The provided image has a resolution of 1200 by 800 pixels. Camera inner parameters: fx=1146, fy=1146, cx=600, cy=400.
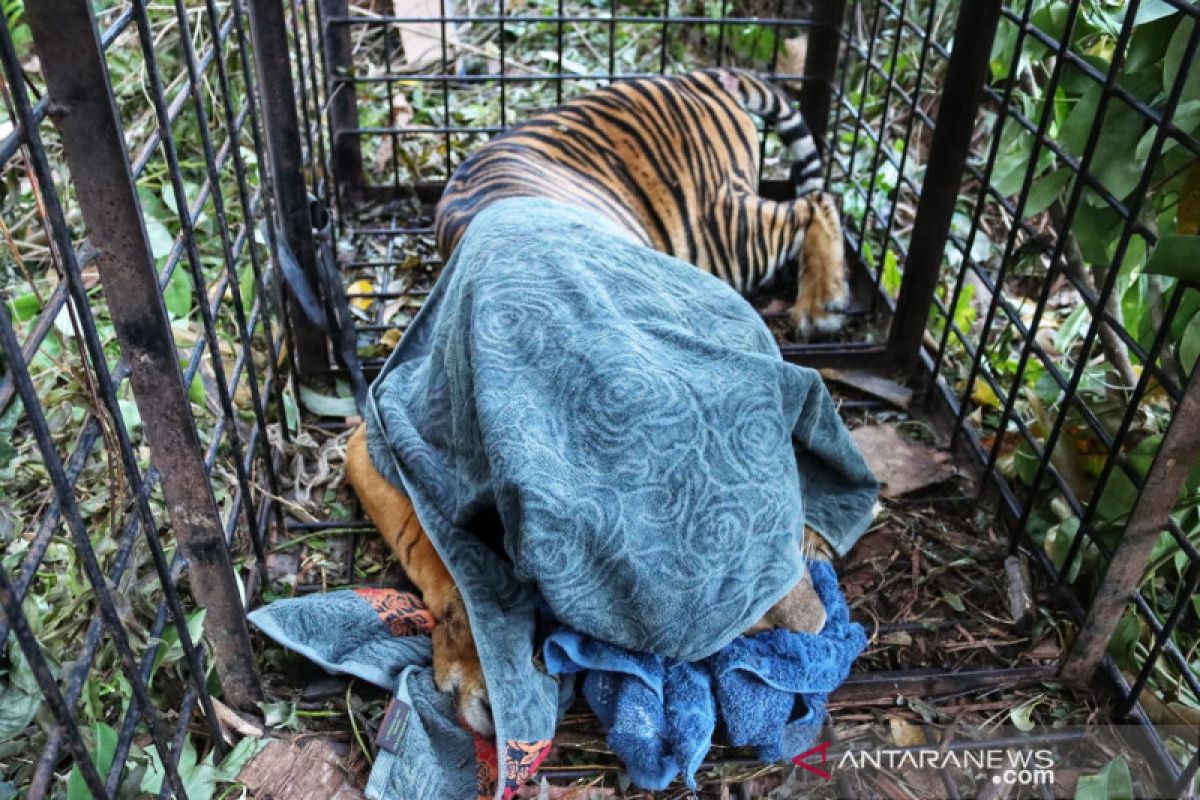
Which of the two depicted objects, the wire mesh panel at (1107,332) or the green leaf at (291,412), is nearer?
the wire mesh panel at (1107,332)

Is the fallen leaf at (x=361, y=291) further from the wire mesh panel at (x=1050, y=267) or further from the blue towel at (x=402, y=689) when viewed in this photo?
the blue towel at (x=402, y=689)

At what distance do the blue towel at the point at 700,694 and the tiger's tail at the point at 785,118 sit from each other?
5.88 ft

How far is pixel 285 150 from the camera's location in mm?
2432

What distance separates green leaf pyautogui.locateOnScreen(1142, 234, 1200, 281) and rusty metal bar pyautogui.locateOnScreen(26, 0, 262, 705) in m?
1.45

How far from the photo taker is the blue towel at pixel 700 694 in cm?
184

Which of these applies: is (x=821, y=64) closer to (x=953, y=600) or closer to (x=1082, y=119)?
(x=1082, y=119)

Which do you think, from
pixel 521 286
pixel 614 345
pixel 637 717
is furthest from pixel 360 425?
pixel 637 717

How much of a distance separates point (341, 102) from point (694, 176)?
3.53 feet

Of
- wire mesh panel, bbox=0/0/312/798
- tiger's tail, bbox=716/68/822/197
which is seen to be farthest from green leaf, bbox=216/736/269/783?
tiger's tail, bbox=716/68/822/197

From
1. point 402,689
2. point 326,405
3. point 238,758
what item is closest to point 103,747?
point 238,758

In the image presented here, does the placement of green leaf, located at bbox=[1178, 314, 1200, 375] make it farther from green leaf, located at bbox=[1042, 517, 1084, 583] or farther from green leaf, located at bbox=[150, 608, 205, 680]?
green leaf, located at bbox=[150, 608, 205, 680]

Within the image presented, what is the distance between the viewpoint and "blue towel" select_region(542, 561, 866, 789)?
1839 millimetres

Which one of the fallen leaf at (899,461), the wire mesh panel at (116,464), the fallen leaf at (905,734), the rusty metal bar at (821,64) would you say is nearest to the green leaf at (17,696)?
the wire mesh panel at (116,464)

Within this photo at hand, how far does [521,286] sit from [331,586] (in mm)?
708
